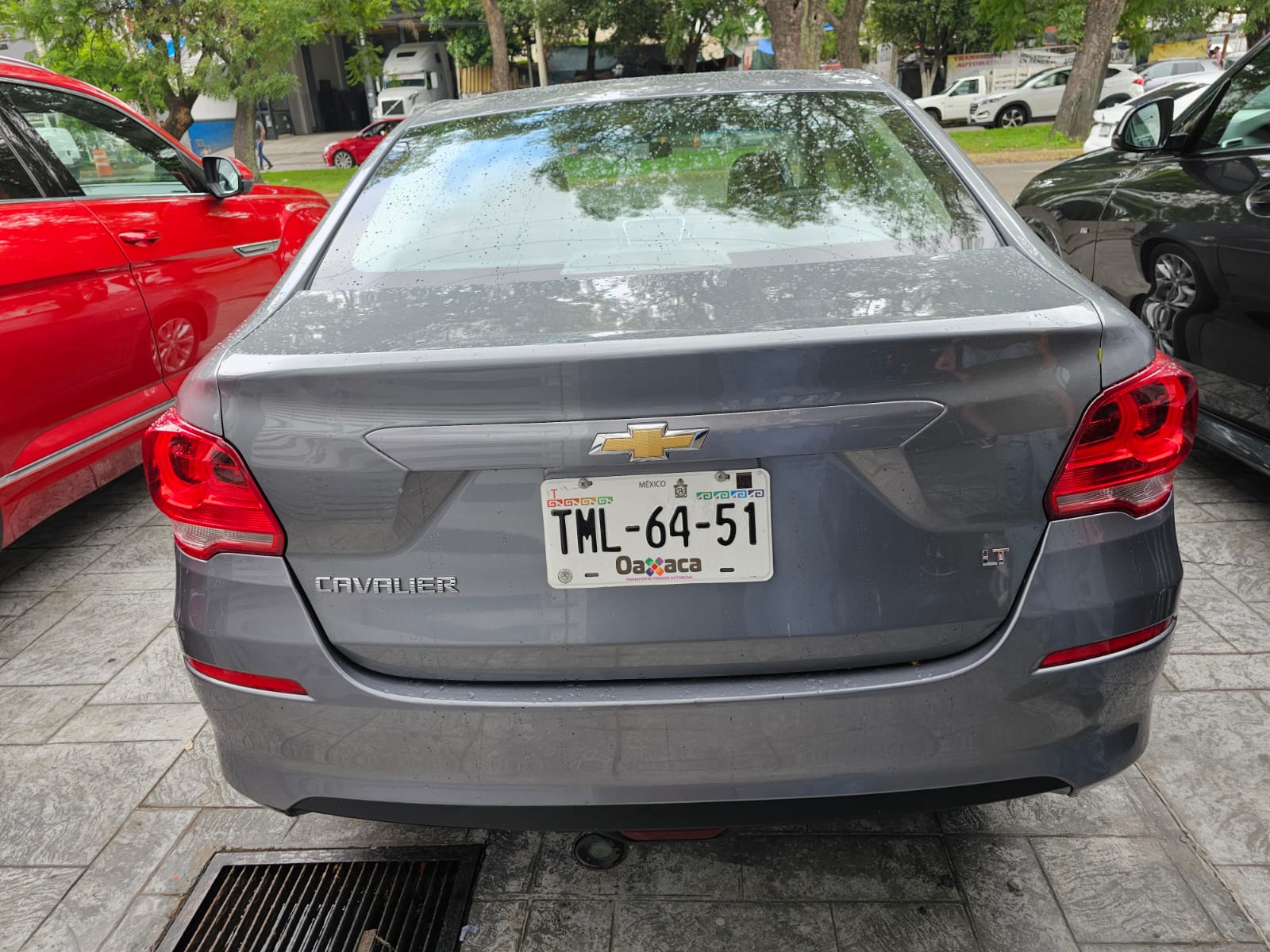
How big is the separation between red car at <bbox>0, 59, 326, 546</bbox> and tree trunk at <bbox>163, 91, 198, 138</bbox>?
37.4 feet

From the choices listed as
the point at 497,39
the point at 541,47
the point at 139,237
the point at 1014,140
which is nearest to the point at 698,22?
the point at 541,47

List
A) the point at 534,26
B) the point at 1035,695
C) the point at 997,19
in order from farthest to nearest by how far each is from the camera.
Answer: the point at 534,26, the point at 997,19, the point at 1035,695

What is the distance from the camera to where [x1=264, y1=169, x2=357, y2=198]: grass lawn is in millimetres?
19477

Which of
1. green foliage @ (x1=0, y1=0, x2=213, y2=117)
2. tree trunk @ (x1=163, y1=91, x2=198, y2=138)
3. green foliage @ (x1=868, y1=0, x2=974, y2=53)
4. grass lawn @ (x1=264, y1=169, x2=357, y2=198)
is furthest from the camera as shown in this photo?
green foliage @ (x1=868, y1=0, x2=974, y2=53)

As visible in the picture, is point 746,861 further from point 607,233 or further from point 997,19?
point 997,19

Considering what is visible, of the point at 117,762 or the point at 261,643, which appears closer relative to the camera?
the point at 261,643

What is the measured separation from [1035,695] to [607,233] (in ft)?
3.94

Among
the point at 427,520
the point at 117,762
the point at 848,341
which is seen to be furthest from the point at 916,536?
the point at 117,762

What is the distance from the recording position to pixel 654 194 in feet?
7.62

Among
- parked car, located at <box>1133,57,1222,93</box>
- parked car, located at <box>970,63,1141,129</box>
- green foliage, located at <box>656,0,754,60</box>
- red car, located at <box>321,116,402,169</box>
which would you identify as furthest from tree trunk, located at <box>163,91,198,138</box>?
parked car, located at <box>1133,57,1222,93</box>

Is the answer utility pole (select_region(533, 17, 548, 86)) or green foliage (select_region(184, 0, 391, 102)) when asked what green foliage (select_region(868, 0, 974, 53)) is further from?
green foliage (select_region(184, 0, 391, 102))

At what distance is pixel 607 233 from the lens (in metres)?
2.20

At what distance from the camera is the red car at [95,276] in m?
3.51

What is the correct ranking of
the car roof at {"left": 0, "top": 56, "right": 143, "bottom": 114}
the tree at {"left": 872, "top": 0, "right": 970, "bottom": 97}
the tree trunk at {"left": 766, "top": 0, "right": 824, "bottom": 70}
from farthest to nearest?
the tree at {"left": 872, "top": 0, "right": 970, "bottom": 97}
the tree trunk at {"left": 766, "top": 0, "right": 824, "bottom": 70}
the car roof at {"left": 0, "top": 56, "right": 143, "bottom": 114}
